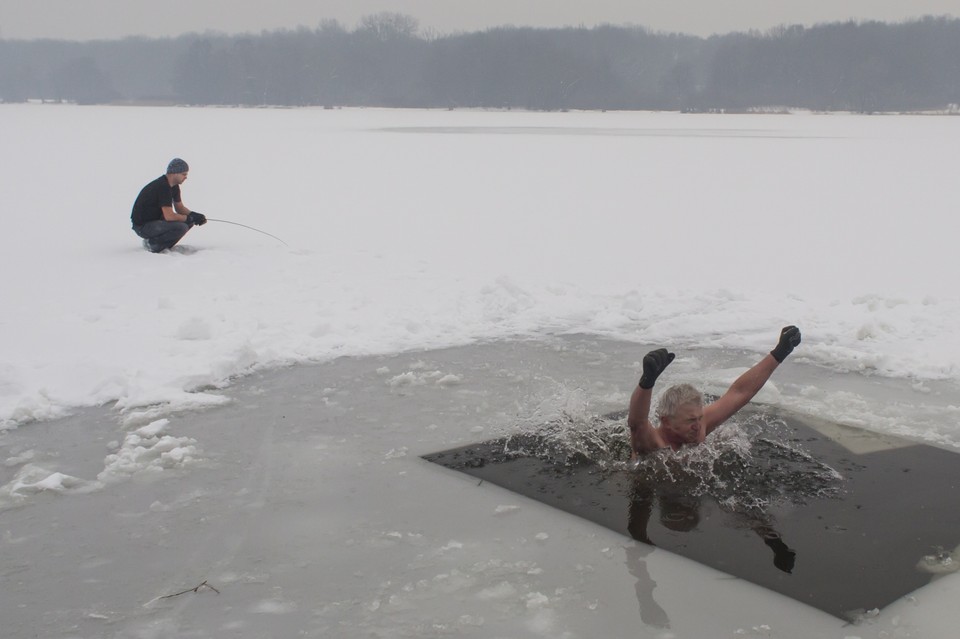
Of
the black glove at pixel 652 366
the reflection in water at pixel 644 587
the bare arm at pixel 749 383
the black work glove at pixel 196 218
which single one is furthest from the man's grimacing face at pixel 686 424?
the black work glove at pixel 196 218

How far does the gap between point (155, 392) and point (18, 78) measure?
154 metres

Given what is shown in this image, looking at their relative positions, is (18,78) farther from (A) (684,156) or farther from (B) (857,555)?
(B) (857,555)

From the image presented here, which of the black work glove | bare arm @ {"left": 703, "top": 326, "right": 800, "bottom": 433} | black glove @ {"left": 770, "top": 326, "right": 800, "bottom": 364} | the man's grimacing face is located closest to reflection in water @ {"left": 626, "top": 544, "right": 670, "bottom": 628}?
the man's grimacing face

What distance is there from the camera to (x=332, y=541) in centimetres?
321

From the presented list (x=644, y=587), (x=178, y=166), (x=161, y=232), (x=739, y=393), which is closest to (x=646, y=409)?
(x=739, y=393)

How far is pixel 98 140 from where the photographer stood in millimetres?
28109

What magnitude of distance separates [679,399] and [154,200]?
665cm

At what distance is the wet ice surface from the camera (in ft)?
8.79

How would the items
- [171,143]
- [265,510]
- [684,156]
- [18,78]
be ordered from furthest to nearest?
[18,78] < [171,143] < [684,156] < [265,510]

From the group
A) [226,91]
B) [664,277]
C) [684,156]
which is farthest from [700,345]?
[226,91]

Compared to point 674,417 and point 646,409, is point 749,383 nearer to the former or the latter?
point 674,417

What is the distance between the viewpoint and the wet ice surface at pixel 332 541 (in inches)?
105

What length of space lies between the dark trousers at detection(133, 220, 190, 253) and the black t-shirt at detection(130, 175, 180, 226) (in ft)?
0.19

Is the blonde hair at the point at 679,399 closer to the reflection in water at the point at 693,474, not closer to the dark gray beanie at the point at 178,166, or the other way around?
the reflection in water at the point at 693,474
